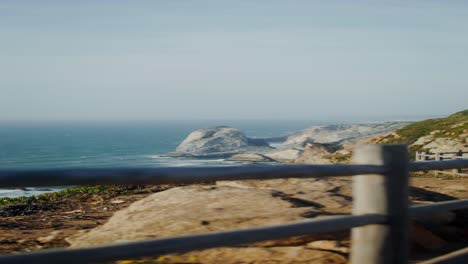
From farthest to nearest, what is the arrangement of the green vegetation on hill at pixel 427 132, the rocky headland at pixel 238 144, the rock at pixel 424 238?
the rocky headland at pixel 238 144 < the green vegetation on hill at pixel 427 132 < the rock at pixel 424 238

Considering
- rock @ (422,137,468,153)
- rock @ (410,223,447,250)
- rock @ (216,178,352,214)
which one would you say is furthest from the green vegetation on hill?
rock @ (410,223,447,250)

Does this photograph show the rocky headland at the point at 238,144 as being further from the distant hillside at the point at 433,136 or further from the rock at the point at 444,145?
the rock at the point at 444,145

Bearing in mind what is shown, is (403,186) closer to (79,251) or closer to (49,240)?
(79,251)

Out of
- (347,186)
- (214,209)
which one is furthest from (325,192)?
(214,209)

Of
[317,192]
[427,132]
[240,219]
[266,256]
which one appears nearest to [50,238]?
[240,219]

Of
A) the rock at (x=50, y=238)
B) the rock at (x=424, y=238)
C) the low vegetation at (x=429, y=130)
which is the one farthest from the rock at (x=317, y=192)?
the low vegetation at (x=429, y=130)

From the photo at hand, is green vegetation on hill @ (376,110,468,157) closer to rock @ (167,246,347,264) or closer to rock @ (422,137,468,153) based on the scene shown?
rock @ (422,137,468,153)
